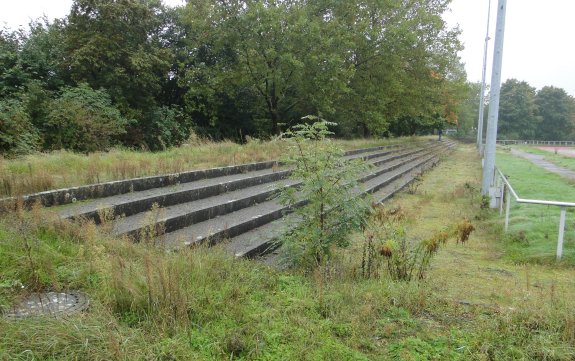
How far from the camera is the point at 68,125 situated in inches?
519

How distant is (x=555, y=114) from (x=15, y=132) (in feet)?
307

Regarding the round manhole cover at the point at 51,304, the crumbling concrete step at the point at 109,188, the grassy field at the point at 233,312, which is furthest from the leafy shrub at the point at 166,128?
the round manhole cover at the point at 51,304

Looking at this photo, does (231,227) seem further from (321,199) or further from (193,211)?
(321,199)

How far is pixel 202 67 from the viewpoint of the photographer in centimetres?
2325

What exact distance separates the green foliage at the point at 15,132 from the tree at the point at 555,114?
90031 millimetres

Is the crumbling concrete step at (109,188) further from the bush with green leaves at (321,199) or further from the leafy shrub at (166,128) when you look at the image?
the leafy shrub at (166,128)

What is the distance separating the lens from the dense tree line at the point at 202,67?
14602 millimetres

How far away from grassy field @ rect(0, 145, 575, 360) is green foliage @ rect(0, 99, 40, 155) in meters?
7.27

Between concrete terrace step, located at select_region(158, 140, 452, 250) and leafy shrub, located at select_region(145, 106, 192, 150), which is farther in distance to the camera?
leafy shrub, located at select_region(145, 106, 192, 150)

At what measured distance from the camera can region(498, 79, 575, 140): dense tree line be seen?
77.1 m

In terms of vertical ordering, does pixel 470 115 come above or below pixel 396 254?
above

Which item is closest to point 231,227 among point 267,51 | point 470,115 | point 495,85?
point 495,85

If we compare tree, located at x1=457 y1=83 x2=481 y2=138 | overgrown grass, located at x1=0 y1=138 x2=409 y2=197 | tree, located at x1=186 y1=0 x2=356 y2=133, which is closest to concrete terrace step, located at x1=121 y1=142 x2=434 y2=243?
overgrown grass, located at x1=0 y1=138 x2=409 y2=197

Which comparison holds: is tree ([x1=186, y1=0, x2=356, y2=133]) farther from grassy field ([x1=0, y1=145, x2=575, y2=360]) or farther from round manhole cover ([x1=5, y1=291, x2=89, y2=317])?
round manhole cover ([x1=5, y1=291, x2=89, y2=317])
